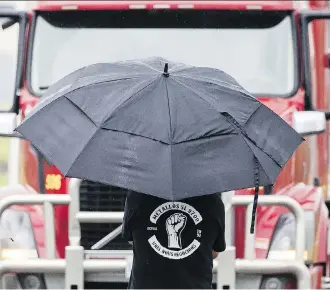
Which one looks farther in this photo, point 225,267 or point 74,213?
point 74,213

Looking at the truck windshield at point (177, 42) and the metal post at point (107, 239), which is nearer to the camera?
the metal post at point (107, 239)

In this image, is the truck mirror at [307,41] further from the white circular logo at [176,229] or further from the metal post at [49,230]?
the white circular logo at [176,229]

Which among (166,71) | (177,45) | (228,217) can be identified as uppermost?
(177,45)

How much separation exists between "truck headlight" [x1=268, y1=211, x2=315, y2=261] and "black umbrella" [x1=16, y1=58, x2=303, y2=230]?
192 cm

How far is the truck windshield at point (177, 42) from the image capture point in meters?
7.65

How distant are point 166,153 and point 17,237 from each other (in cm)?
267

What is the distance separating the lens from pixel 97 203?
7109mm

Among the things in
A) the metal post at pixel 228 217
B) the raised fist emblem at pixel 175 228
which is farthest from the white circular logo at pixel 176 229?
the metal post at pixel 228 217

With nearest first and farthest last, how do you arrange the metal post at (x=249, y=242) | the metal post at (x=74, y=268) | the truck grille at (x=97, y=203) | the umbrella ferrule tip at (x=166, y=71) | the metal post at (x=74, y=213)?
the umbrella ferrule tip at (x=166, y=71)
the metal post at (x=74, y=268)
the metal post at (x=249, y=242)
the metal post at (x=74, y=213)
the truck grille at (x=97, y=203)

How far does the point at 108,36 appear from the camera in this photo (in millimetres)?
7695

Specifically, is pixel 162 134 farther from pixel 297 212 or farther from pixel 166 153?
pixel 297 212

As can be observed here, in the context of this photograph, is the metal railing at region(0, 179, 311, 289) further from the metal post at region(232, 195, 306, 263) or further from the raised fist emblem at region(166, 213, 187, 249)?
the raised fist emblem at region(166, 213, 187, 249)

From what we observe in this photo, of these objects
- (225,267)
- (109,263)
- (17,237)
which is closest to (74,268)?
(109,263)

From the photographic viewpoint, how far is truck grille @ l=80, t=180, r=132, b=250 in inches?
279
